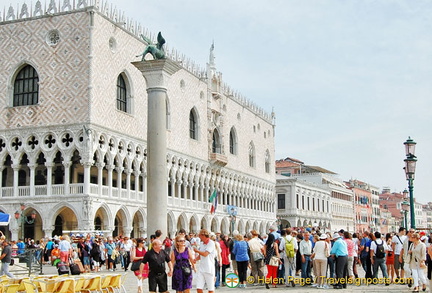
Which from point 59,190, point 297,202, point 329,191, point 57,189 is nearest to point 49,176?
point 57,189

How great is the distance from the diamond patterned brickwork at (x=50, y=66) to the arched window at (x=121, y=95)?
3.20 m

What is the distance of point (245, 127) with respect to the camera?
51406 millimetres

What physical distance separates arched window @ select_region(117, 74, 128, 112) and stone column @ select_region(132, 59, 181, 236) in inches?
599

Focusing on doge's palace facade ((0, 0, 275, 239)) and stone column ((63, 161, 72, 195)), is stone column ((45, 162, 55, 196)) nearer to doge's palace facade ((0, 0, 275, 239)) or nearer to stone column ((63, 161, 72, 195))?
doge's palace facade ((0, 0, 275, 239))

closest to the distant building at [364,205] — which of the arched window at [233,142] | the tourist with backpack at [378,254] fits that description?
the arched window at [233,142]

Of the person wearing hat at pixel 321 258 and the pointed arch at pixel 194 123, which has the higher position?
the pointed arch at pixel 194 123

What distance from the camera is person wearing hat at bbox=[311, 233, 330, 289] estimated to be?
44.5 ft

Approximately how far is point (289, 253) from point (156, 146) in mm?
4710

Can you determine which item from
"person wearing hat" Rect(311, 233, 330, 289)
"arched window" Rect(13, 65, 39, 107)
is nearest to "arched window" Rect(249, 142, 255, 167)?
"arched window" Rect(13, 65, 39, 107)

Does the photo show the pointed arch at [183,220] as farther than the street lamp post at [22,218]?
Yes

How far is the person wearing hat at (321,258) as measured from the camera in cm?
1355

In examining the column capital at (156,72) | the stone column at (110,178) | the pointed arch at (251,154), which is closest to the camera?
the column capital at (156,72)

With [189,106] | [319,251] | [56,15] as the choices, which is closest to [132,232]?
[189,106]

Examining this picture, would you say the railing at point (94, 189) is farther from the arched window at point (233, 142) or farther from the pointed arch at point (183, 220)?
the arched window at point (233, 142)
